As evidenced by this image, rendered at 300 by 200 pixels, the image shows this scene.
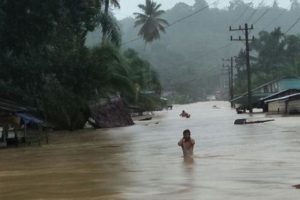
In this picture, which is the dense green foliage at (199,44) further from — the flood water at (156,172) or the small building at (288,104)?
the flood water at (156,172)

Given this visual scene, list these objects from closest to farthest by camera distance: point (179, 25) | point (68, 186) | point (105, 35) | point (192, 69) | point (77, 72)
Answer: point (68, 186) → point (77, 72) → point (105, 35) → point (192, 69) → point (179, 25)

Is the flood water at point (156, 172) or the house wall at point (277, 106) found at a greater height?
the house wall at point (277, 106)

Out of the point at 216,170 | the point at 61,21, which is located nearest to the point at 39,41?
the point at 61,21

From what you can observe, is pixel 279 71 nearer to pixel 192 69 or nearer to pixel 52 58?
pixel 192 69

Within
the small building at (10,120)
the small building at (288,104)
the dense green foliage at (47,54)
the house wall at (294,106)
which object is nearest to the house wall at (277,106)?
the small building at (288,104)

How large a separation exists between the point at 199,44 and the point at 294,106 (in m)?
125

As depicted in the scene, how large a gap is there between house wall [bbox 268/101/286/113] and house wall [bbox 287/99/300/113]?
109 cm

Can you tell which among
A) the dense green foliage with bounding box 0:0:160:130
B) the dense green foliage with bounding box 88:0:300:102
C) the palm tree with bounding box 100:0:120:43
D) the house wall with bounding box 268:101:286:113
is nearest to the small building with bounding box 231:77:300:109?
the house wall with bounding box 268:101:286:113

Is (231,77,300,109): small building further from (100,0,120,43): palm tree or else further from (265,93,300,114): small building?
(100,0,120,43): palm tree

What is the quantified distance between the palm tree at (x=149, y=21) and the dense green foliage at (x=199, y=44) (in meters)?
55.3

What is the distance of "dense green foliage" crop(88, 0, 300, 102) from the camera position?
147 m

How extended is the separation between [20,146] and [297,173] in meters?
14.8

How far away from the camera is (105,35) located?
4112 cm

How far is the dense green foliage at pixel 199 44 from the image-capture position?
14738 centimetres
